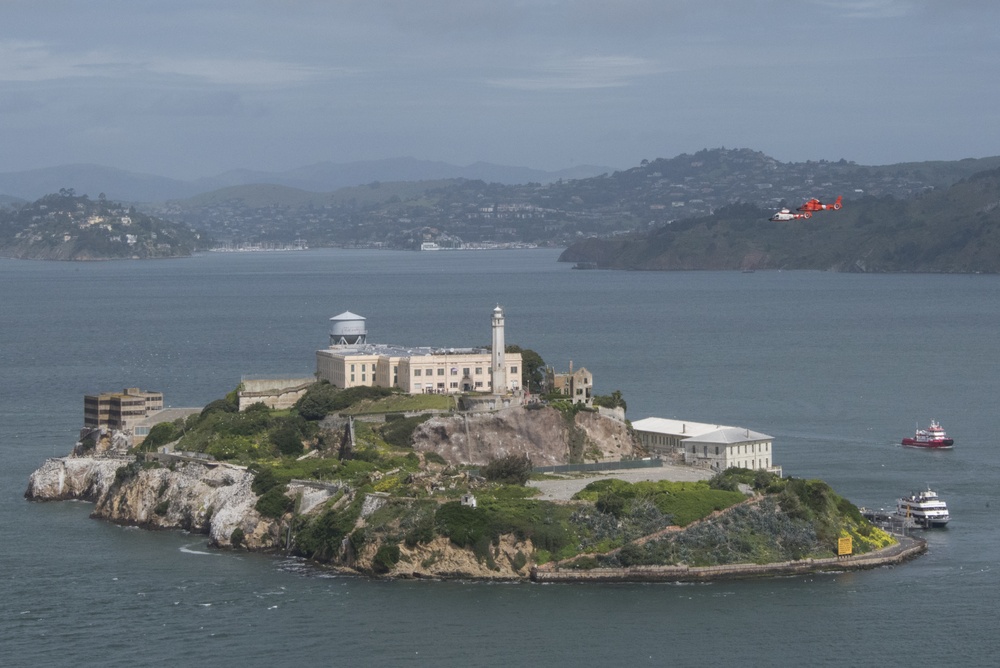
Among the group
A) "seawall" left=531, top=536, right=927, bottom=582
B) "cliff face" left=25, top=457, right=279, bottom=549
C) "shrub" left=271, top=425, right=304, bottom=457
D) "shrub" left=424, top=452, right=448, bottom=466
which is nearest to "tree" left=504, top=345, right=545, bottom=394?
"shrub" left=424, top=452, right=448, bottom=466

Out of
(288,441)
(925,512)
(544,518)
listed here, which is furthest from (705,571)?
(288,441)

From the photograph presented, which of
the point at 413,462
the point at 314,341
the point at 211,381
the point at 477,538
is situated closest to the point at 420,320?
the point at 314,341

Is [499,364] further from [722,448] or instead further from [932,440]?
[932,440]

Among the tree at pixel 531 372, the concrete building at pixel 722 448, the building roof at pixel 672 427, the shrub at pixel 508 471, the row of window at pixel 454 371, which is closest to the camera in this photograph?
the shrub at pixel 508 471

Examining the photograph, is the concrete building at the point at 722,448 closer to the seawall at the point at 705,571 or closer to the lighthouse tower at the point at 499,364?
the lighthouse tower at the point at 499,364

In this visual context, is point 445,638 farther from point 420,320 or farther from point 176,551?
point 420,320

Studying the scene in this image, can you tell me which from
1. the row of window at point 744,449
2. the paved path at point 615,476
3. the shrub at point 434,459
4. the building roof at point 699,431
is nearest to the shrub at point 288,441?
the shrub at point 434,459
